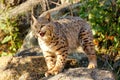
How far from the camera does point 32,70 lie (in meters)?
7.17

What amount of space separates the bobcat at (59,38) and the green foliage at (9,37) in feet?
10.0

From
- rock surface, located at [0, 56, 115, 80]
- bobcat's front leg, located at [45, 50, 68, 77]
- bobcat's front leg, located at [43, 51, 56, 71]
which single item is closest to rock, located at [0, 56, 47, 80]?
rock surface, located at [0, 56, 115, 80]

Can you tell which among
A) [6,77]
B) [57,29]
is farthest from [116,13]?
[6,77]

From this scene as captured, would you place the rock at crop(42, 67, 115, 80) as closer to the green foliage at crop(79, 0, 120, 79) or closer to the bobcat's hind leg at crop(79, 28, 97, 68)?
the bobcat's hind leg at crop(79, 28, 97, 68)

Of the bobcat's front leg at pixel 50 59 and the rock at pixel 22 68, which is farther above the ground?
the bobcat's front leg at pixel 50 59

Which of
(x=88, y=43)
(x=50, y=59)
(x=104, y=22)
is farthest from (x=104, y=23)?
(x=50, y=59)

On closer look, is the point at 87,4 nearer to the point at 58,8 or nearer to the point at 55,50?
the point at 58,8

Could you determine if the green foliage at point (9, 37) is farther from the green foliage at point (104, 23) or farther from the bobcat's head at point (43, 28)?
the bobcat's head at point (43, 28)

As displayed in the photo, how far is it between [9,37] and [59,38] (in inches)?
Answer: 145

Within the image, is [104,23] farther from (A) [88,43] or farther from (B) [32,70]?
(B) [32,70]

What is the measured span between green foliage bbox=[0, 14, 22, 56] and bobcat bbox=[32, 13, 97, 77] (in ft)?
10.0

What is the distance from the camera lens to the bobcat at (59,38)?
6461mm

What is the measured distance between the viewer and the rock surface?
6406 millimetres

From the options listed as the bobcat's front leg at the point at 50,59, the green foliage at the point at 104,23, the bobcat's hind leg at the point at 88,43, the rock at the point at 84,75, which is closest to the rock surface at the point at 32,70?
the rock at the point at 84,75
